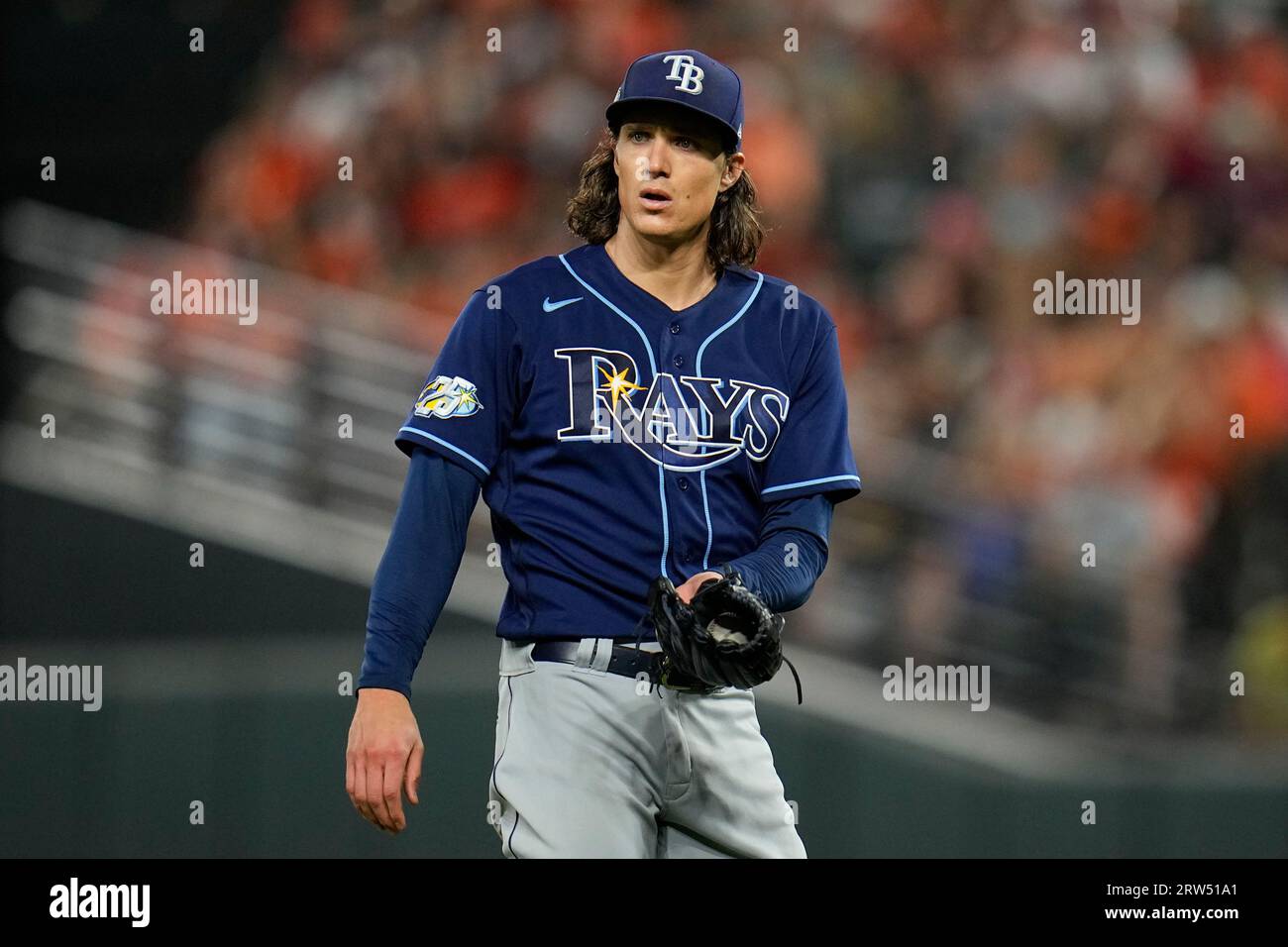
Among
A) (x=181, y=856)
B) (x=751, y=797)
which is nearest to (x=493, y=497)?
(x=751, y=797)

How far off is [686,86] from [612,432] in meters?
Result: 0.49

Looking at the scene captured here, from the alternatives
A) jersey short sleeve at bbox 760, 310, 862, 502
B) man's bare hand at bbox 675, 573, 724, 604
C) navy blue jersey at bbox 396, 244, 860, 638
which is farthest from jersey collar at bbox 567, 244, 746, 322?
man's bare hand at bbox 675, 573, 724, 604

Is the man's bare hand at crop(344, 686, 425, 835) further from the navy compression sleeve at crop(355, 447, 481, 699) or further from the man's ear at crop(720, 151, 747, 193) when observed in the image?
the man's ear at crop(720, 151, 747, 193)

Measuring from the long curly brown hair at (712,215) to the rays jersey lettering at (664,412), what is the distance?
251 millimetres

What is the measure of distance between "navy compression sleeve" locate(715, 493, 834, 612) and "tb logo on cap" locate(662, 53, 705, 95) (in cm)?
58

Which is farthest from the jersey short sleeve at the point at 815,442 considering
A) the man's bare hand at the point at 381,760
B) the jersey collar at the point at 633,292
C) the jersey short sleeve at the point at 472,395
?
the man's bare hand at the point at 381,760

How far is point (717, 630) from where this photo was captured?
6.77 ft

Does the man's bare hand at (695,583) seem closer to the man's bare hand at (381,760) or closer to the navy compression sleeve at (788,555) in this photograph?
the navy compression sleeve at (788,555)

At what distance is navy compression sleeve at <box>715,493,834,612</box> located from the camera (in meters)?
2.13

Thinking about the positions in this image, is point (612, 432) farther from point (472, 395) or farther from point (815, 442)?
point (815, 442)

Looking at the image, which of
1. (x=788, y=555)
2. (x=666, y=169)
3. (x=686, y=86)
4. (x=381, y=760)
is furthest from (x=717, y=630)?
(x=686, y=86)

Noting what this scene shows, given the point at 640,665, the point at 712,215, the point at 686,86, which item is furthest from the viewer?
the point at 712,215

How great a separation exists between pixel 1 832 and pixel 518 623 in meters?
Result: 2.69

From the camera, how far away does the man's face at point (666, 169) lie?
225 cm
